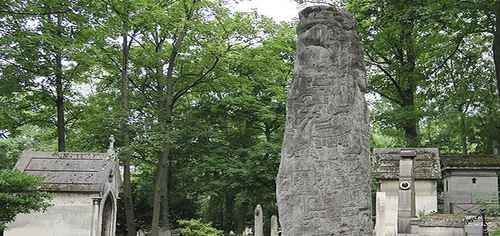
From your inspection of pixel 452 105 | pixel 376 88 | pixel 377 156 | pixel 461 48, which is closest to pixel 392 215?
pixel 377 156

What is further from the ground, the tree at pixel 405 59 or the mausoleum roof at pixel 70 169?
the tree at pixel 405 59

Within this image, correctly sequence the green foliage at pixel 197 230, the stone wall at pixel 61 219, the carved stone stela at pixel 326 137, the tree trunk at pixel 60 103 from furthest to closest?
the tree trunk at pixel 60 103 < the green foliage at pixel 197 230 < the stone wall at pixel 61 219 < the carved stone stela at pixel 326 137

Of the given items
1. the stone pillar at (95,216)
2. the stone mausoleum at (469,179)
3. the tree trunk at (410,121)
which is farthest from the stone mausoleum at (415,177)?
the stone pillar at (95,216)

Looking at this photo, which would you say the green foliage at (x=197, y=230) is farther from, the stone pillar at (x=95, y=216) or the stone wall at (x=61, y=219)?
the stone wall at (x=61, y=219)

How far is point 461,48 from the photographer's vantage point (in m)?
28.9

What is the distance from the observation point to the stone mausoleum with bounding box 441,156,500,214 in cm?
2538

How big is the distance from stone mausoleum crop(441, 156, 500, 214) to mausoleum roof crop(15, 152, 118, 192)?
59.0ft

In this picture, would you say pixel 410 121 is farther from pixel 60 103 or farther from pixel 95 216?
pixel 60 103

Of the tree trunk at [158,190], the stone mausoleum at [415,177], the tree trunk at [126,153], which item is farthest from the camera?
the tree trunk at [158,190]

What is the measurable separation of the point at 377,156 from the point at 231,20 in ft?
32.9

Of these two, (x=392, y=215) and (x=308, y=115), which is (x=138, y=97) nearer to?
(x=392, y=215)

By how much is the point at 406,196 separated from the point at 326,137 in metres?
11.2

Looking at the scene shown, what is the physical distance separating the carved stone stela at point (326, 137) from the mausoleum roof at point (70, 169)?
40.5ft

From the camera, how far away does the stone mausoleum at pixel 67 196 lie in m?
16.2
